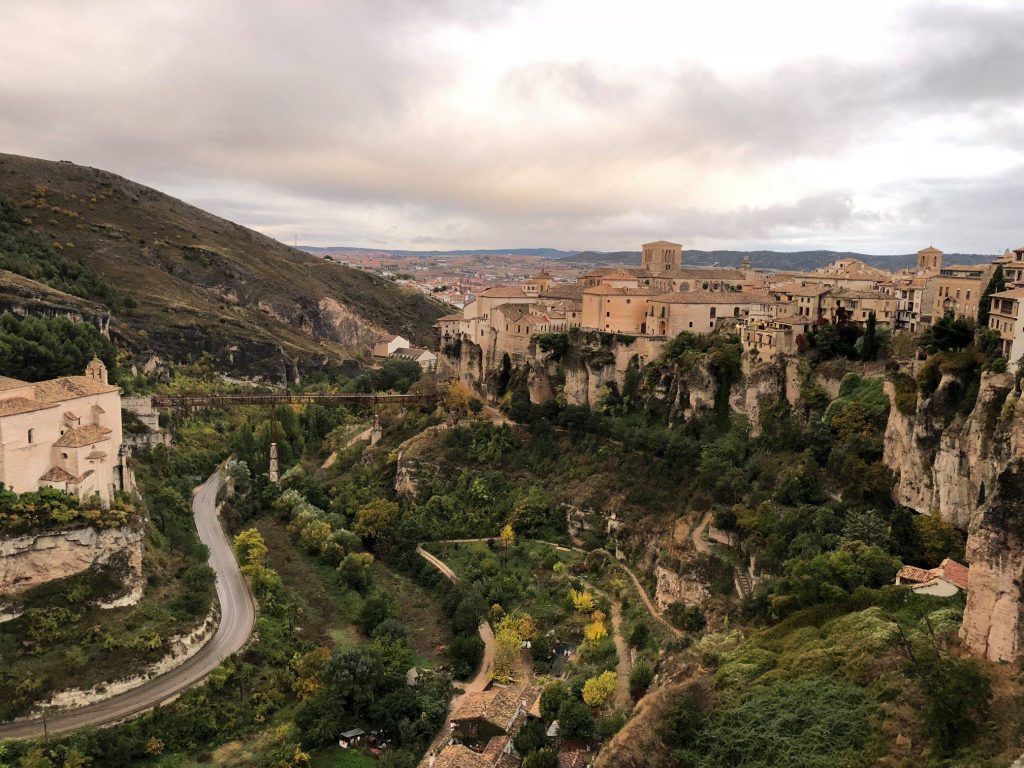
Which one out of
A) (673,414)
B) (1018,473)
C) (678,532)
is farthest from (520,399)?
(1018,473)

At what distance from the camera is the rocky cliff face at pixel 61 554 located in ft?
94.7

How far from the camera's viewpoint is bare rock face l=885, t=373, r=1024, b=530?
78.4ft

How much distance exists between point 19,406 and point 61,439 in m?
2.18

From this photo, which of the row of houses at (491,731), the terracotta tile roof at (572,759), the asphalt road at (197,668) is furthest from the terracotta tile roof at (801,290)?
the asphalt road at (197,668)

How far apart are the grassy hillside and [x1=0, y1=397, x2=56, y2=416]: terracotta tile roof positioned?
113 ft

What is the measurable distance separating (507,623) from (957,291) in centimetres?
2903

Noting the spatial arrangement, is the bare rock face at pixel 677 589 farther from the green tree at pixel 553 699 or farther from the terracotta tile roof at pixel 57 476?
the terracotta tile roof at pixel 57 476

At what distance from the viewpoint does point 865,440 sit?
3238 centimetres

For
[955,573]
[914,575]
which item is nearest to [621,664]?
[914,575]

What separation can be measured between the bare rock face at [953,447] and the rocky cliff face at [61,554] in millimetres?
30462

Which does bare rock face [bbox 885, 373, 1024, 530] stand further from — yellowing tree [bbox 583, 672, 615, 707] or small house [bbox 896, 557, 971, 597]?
yellowing tree [bbox 583, 672, 615, 707]

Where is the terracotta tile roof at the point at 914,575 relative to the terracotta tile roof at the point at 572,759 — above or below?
above

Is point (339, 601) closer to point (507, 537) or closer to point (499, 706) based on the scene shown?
point (507, 537)

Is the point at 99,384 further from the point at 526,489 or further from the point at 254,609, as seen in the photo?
the point at 526,489
